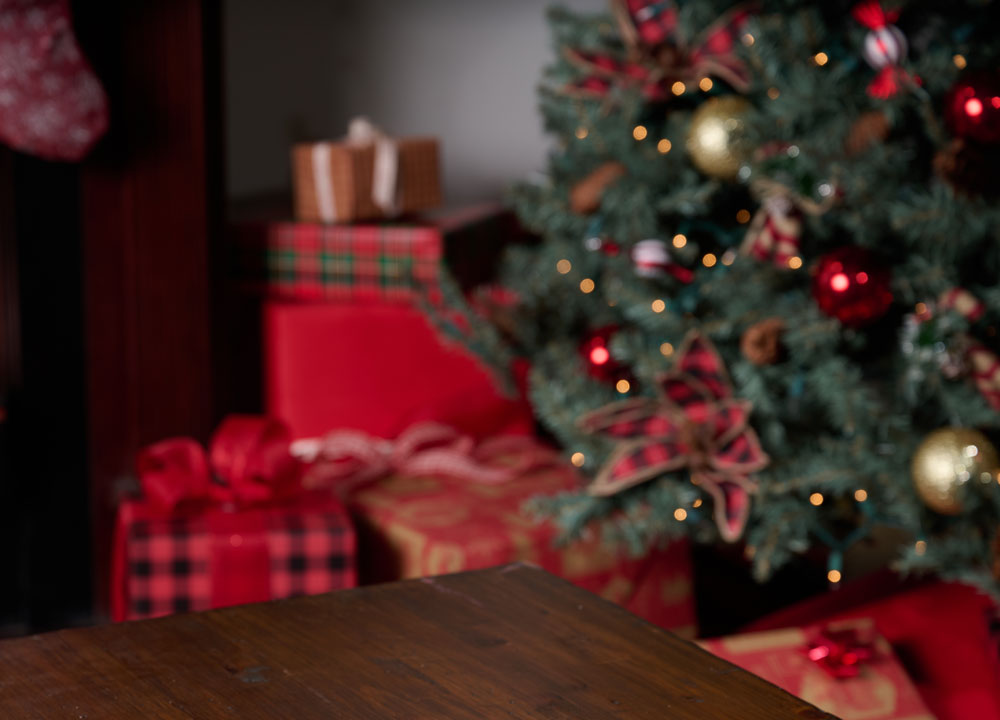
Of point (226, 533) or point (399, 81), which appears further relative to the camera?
point (399, 81)

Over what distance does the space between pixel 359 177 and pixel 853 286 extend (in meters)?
0.79

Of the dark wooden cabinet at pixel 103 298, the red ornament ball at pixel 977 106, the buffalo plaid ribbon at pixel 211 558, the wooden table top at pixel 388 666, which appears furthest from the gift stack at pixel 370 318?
the wooden table top at pixel 388 666

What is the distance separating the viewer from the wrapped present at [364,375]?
174 centimetres

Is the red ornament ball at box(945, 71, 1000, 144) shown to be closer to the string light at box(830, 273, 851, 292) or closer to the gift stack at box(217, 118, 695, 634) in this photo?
the string light at box(830, 273, 851, 292)

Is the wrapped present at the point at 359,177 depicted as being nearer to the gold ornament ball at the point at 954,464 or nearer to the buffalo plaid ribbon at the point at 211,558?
the buffalo plaid ribbon at the point at 211,558

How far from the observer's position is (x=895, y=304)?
135cm

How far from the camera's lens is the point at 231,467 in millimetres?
1379

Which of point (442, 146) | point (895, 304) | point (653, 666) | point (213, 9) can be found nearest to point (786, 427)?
point (895, 304)

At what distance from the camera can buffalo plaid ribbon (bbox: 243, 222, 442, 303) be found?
5.61 ft

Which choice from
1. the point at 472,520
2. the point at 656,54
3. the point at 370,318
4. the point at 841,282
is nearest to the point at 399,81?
the point at 370,318

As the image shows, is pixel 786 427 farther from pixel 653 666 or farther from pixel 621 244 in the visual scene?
pixel 653 666

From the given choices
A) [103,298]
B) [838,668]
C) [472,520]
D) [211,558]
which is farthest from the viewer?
[103,298]

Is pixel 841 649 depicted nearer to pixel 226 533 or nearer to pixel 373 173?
pixel 226 533

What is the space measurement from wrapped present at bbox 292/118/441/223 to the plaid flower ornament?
55cm
